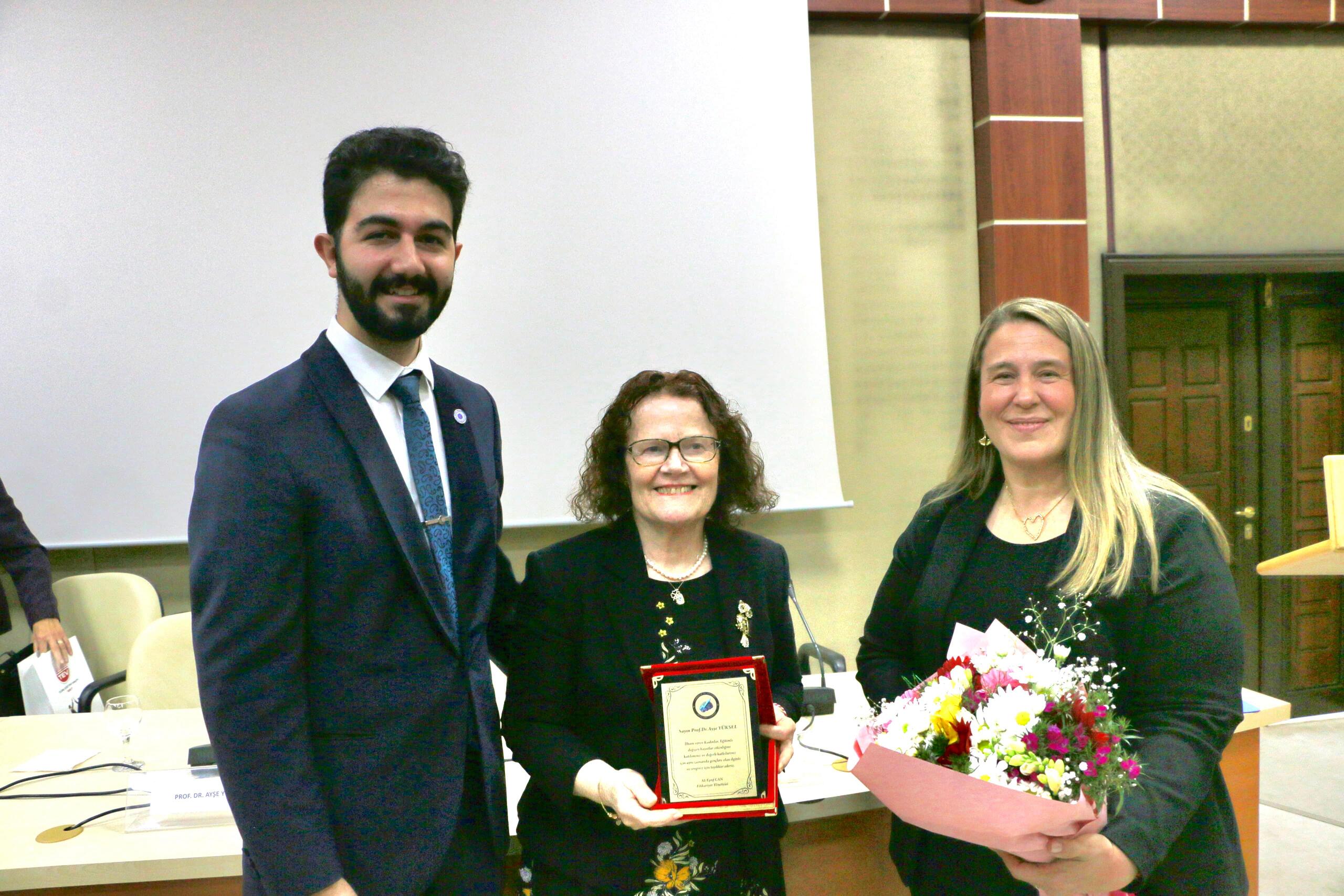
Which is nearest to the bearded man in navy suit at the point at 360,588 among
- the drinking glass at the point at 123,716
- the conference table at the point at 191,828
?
the conference table at the point at 191,828

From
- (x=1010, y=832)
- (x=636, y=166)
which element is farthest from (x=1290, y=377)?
(x=1010, y=832)

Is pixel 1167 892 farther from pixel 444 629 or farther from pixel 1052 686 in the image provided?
pixel 444 629

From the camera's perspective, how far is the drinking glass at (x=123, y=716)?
2158 millimetres

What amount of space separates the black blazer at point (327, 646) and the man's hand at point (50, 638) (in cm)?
260

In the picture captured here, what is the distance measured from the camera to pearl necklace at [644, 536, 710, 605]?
1.66m

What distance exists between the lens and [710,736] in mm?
1467

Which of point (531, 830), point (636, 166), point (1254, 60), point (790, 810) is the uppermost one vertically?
point (1254, 60)

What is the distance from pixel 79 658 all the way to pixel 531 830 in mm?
2545

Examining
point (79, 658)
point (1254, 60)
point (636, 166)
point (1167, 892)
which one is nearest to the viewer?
A: point (1167, 892)

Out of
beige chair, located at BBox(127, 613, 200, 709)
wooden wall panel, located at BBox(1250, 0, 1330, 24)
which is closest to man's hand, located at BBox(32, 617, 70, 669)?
beige chair, located at BBox(127, 613, 200, 709)

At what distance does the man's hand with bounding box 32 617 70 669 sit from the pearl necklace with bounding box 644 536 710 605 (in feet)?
9.05

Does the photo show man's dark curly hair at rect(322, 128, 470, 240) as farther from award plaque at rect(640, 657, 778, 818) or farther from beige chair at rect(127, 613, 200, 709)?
beige chair at rect(127, 613, 200, 709)

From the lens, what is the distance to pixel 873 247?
15.1 feet

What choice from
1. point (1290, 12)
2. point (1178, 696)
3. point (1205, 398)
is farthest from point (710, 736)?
point (1290, 12)
